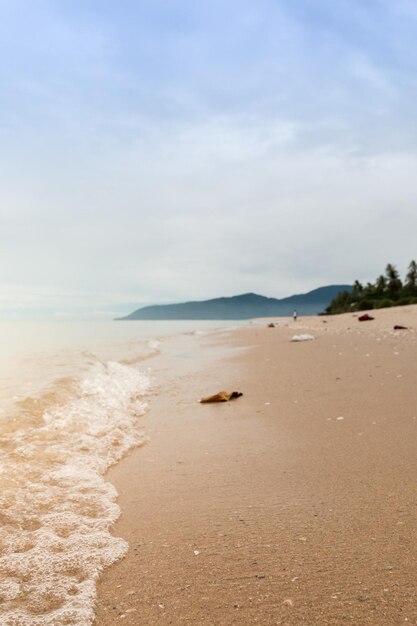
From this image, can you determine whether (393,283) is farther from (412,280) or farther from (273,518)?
(273,518)

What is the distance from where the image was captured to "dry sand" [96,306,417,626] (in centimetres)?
207

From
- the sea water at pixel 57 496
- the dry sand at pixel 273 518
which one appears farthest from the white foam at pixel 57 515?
the dry sand at pixel 273 518

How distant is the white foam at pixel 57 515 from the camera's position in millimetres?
2234

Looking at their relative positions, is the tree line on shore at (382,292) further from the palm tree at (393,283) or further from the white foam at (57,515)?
the white foam at (57,515)

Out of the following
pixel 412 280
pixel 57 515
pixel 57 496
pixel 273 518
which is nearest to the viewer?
pixel 273 518

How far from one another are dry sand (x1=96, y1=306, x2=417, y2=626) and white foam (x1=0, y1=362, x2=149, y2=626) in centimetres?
17

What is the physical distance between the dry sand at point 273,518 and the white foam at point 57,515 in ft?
0.56

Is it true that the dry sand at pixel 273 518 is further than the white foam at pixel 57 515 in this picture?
No

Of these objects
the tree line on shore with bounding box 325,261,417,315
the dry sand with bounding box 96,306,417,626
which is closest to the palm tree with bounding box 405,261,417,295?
the tree line on shore with bounding box 325,261,417,315

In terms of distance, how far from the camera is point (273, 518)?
9.77 feet

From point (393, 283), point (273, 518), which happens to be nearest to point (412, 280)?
point (393, 283)

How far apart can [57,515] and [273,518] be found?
1625 mm

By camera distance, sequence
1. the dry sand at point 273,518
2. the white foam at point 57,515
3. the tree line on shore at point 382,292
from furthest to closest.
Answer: the tree line on shore at point 382,292, the white foam at point 57,515, the dry sand at point 273,518

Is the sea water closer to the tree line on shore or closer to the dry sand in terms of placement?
the dry sand
